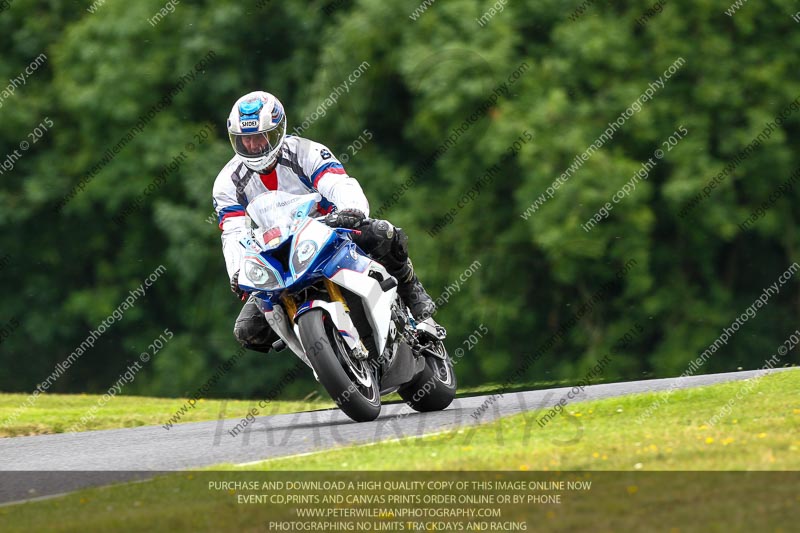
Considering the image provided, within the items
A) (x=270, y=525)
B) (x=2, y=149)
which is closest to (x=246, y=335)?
(x=270, y=525)

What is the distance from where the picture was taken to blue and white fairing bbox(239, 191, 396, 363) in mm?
8664

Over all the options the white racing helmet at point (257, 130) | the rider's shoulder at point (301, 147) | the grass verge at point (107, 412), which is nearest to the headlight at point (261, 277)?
the white racing helmet at point (257, 130)

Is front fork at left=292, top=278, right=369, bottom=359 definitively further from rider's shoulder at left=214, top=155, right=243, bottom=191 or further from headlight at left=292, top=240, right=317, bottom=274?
rider's shoulder at left=214, top=155, right=243, bottom=191

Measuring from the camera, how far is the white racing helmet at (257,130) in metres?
8.87

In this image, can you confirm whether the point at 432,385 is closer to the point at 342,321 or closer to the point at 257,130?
the point at 342,321

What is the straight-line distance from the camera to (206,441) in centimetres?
934

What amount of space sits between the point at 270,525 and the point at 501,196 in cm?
1913

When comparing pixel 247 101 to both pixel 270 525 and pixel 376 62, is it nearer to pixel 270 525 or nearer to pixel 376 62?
pixel 270 525

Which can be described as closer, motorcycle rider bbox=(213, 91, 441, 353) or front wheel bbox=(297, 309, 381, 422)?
front wheel bbox=(297, 309, 381, 422)

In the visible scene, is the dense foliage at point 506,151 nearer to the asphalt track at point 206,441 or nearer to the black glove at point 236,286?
the asphalt track at point 206,441

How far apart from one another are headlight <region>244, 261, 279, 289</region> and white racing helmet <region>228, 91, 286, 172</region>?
29.7 inches

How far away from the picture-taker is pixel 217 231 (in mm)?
26688

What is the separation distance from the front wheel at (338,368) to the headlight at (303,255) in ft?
1.03

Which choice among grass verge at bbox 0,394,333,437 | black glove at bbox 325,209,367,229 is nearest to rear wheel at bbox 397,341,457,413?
black glove at bbox 325,209,367,229
